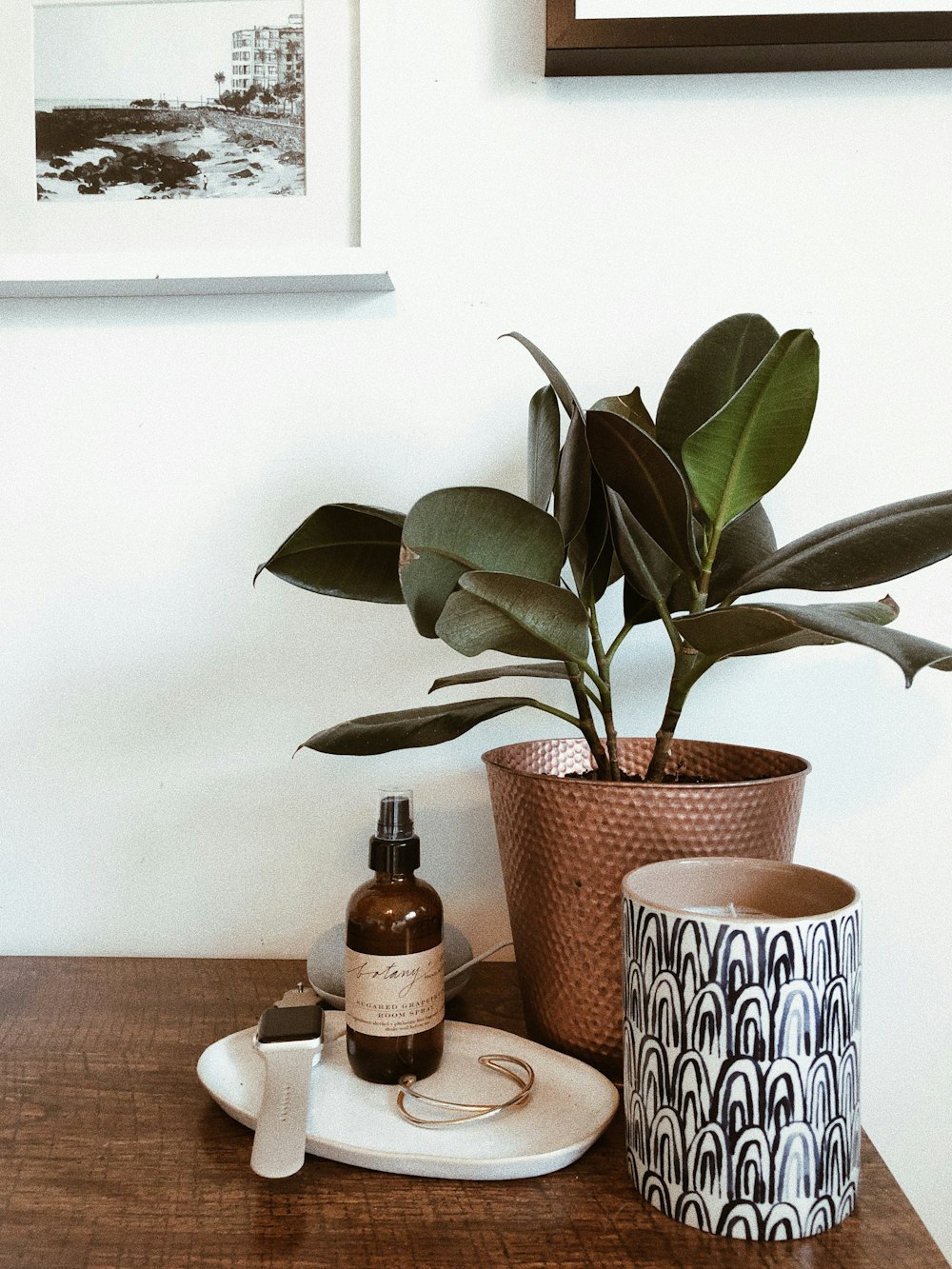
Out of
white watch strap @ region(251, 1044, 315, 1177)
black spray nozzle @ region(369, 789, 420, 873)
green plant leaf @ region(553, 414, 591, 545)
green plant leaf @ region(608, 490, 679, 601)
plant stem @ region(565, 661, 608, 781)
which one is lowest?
white watch strap @ region(251, 1044, 315, 1177)

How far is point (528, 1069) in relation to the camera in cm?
55

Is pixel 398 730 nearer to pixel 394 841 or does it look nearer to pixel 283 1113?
pixel 394 841

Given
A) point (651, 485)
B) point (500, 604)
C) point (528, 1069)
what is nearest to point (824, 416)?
point (651, 485)

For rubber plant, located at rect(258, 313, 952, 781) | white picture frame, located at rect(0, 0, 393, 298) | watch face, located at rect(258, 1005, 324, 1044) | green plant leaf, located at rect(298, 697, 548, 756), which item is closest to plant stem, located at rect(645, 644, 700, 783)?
rubber plant, located at rect(258, 313, 952, 781)

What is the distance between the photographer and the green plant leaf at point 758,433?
471 mm

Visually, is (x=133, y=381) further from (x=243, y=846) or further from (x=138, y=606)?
(x=243, y=846)

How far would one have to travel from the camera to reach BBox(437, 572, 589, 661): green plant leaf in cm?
47

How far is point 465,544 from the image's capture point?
1.67ft

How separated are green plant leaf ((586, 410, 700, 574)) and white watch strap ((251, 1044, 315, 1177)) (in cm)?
35

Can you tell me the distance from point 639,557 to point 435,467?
0.24 m

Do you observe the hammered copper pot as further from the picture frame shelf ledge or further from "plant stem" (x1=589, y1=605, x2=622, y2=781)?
the picture frame shelf ledge

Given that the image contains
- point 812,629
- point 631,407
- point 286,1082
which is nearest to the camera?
point 812,629

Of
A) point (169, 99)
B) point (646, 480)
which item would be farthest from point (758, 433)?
point (169, 99)

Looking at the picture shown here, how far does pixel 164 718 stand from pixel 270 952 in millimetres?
211
